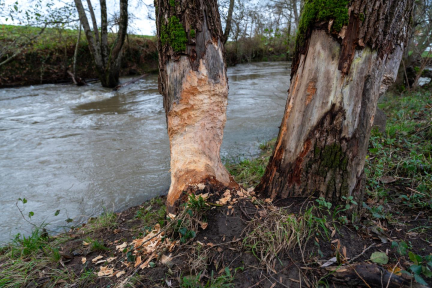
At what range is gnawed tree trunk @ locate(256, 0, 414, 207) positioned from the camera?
6.03ft

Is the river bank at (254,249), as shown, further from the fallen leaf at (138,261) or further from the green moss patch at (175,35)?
the green moss patch at (175,35)


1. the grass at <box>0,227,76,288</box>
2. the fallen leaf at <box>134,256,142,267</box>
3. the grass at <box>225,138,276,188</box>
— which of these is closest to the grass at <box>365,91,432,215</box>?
the grass at <box>225,138,276,188</box>

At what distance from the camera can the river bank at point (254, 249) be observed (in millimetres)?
1656

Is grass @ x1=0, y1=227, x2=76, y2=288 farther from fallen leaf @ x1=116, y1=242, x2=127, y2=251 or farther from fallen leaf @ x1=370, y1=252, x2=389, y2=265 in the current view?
fallen leaf @ x1=370, y1=252, x2=389, y2=265

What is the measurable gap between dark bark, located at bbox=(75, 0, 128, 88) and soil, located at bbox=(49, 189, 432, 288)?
36.5ft

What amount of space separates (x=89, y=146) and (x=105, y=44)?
8.06m

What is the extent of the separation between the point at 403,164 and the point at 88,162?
5315 mm

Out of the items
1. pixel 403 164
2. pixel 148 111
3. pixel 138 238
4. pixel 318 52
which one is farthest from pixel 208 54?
pixel 148 111

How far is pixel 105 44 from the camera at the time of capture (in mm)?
12156

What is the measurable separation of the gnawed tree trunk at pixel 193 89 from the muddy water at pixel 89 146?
1.81 metres

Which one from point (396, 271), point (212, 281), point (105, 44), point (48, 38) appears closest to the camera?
point (396, 271)

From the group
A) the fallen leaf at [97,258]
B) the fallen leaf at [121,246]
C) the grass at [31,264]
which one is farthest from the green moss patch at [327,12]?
the grass at [31,264]

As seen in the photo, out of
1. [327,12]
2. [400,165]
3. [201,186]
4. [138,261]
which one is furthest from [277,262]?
[400,165]

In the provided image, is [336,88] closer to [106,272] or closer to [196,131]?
[196,131]
